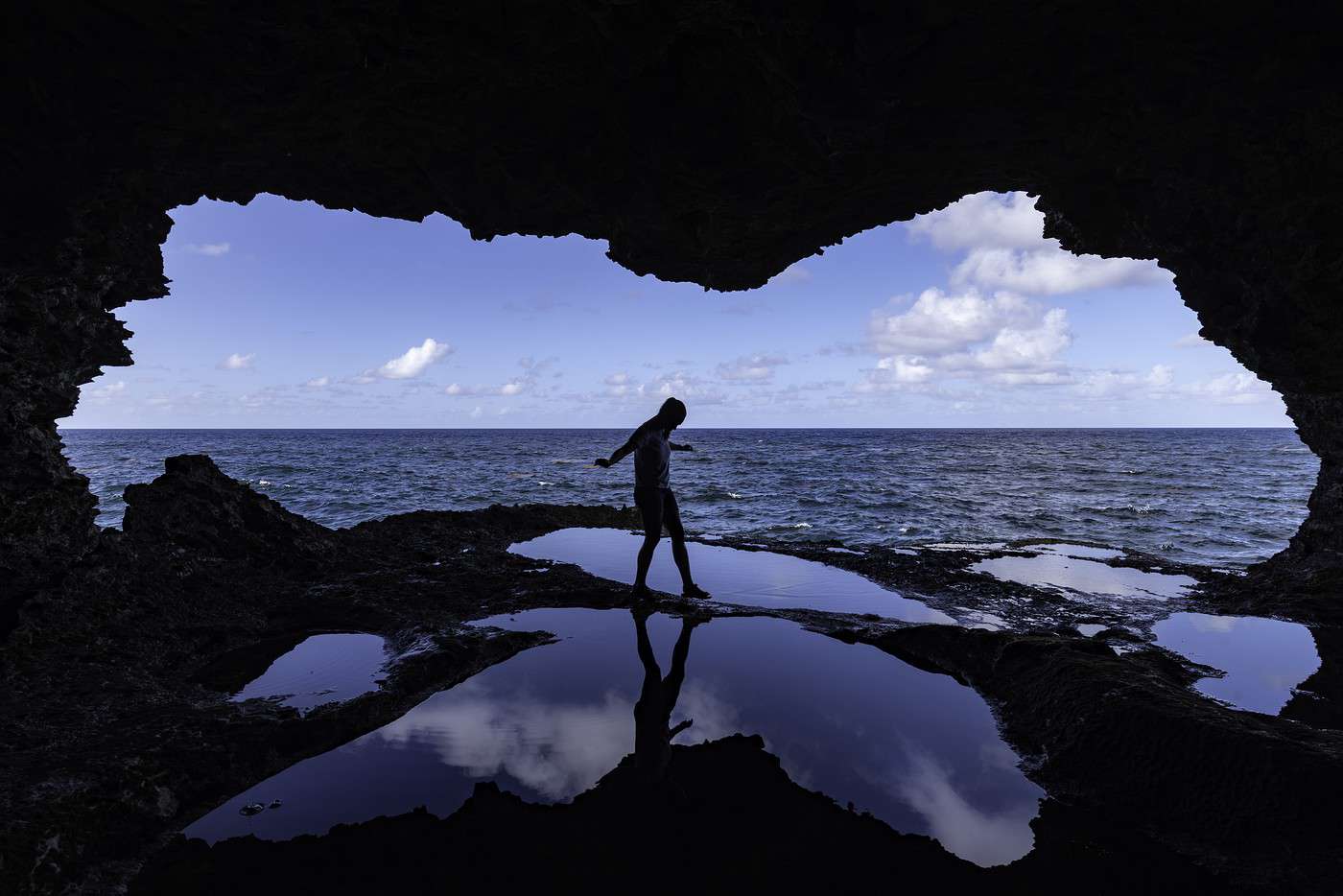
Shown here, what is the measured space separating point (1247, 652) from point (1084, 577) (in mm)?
3668

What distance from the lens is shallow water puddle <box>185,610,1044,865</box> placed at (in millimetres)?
2865

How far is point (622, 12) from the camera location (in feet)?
18.3

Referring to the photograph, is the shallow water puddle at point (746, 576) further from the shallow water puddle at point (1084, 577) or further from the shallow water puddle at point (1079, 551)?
the shallow water puddle at point (1079, 551)

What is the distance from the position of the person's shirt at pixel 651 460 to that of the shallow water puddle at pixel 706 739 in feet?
6.72

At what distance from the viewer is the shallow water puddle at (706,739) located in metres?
2.87

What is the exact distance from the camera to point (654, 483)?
6.64m

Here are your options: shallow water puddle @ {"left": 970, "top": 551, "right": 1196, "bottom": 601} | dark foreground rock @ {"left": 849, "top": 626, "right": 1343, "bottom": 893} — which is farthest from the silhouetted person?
shallow water puddle @ {"left": 970, "top": 551, "right": 1196, "bottom": 601}

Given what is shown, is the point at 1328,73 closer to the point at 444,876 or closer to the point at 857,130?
the point at 857,130

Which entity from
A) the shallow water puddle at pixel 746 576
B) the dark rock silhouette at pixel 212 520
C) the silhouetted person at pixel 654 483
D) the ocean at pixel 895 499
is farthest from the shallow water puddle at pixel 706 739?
the ocean at pixel 895 499

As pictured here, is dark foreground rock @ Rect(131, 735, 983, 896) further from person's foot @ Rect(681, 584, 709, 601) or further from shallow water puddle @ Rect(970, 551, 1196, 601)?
shallow water puddle @ Rect(970, 551, 1196, 601)

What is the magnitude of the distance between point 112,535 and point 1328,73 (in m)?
13.5

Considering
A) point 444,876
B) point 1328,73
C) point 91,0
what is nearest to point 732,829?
point 444,876

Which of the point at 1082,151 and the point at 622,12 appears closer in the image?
the point at 622,12

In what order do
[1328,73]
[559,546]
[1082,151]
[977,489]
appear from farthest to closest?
[977,489] < [559,546] < [1082,151] < [1328,73]
